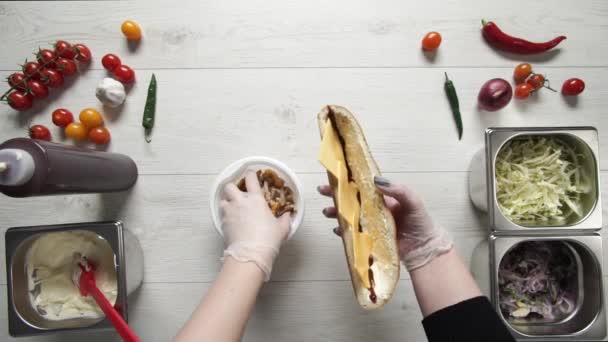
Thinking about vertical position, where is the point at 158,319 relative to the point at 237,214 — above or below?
below

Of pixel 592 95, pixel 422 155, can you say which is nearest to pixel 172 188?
pixel 422 155

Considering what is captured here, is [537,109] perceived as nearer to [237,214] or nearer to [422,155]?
[422,155]

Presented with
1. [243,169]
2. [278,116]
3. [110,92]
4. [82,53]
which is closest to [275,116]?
[278,116]

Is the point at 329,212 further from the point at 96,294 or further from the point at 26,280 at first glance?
the point at 26,280

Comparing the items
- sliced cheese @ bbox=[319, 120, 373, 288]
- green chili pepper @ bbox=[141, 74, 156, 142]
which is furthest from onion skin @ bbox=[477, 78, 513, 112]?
green chili pepper @ bbox=[141, 74, 156, 142]

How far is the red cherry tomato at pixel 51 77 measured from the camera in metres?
1.06

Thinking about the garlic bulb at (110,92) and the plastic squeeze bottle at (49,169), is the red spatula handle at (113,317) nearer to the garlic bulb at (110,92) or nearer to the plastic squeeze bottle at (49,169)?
the plastic squeeze bottle at (49,169)

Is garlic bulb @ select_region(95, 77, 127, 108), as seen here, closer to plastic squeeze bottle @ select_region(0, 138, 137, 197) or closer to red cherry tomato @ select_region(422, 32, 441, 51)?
plastic squeeze bottle @ select_region(0, 138, 137, 197)

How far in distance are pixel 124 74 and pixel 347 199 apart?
2.31ft

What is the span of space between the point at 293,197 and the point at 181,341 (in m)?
0.39

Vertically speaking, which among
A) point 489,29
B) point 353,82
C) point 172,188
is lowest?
point 172,188

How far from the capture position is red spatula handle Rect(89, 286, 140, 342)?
2.65 feet

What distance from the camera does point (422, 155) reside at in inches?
43.9

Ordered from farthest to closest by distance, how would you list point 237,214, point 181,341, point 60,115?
1. point 60,115
2. point 237,214
3. point 181,341
